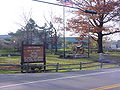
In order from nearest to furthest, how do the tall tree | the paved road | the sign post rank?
the paved road
the sign post
the tall tree

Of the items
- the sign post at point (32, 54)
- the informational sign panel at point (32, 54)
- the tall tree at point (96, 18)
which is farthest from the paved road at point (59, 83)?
the tall tree at point (96, 18)

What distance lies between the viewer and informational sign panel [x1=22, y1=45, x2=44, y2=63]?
64.3ft

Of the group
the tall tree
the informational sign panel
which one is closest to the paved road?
the informational sign panel

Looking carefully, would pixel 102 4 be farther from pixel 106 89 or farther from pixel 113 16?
pixel 106 89

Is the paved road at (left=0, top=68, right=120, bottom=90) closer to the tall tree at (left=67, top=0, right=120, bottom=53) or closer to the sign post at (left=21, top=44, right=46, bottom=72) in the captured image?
the sign post at (left=21, top=44, right=46, bottom=72)

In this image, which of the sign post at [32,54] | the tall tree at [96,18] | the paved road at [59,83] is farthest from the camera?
the tall tree at [96,18]

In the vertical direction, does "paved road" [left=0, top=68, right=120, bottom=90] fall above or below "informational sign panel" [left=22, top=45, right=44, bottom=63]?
below

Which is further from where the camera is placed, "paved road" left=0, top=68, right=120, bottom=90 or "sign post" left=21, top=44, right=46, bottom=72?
"sign post" left=21, top=44, right=46, bottom=72

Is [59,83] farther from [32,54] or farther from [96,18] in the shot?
[96,18]

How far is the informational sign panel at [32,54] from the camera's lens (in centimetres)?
1961

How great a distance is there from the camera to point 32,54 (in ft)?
65.7

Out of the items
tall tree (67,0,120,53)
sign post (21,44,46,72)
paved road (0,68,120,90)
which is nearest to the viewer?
paved road (0,68,120,90)

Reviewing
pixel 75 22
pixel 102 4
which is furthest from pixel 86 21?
pixel 102 4

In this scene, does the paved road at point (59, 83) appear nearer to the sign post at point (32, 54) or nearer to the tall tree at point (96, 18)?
the sign post at point (32, 54)
